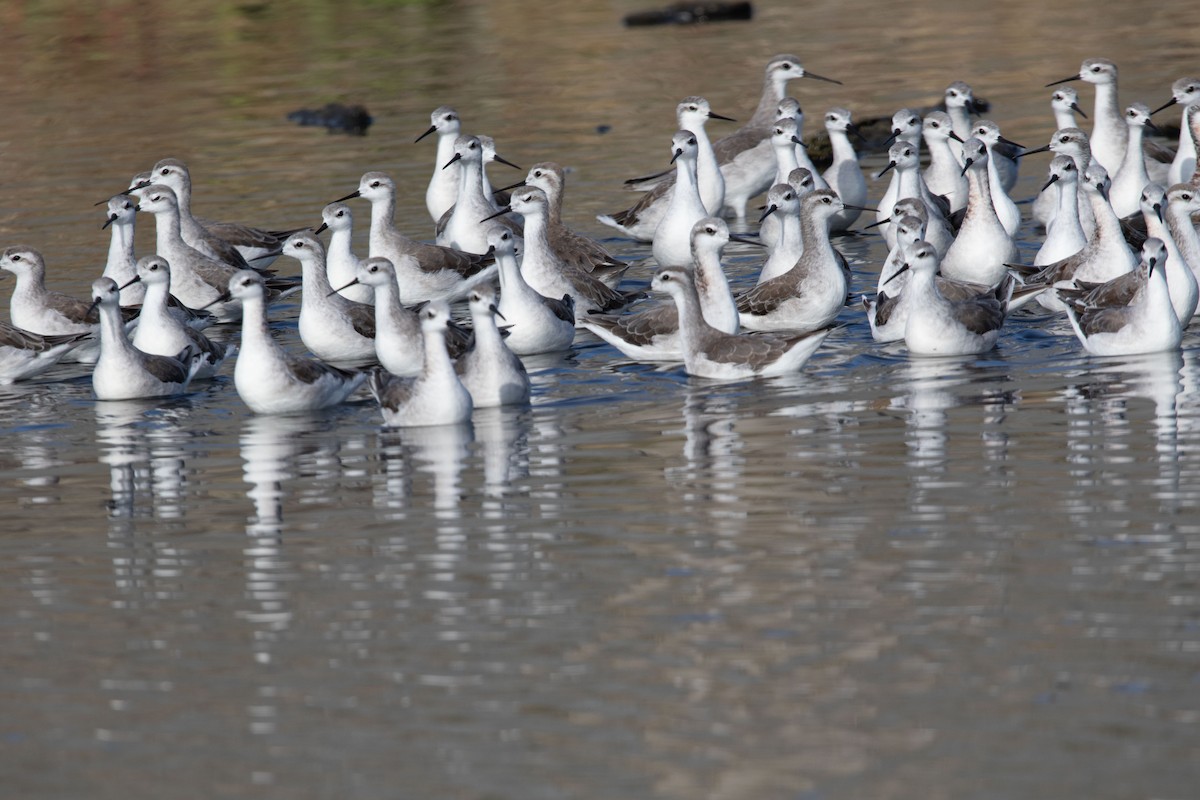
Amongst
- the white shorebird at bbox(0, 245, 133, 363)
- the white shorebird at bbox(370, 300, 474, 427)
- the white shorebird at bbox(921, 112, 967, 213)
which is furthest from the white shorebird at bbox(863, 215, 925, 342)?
the white shorebird at bbox(0, 245, 133, 363)

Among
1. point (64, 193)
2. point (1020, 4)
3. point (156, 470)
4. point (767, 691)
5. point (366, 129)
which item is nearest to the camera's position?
point (767, 691)

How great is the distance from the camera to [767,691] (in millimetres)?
8781

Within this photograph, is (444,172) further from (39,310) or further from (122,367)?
(122,367)

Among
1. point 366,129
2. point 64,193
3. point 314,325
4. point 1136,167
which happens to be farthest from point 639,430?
point 366,129

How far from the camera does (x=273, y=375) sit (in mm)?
15203

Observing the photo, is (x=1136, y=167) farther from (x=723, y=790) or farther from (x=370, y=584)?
(x=723, y=790)

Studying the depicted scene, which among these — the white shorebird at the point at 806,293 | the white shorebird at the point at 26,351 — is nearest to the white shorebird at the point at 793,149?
the white shorebird at the point at 806,293

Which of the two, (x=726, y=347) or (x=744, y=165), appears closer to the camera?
(x=726, y=347)

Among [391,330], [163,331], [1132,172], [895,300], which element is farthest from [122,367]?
[1132,172]

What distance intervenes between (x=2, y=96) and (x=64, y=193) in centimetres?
1031

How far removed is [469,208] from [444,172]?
2.52 meters

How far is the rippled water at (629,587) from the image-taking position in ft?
27.1

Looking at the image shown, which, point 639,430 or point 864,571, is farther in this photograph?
point 639,430

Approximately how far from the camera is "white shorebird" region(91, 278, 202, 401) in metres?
16.0
